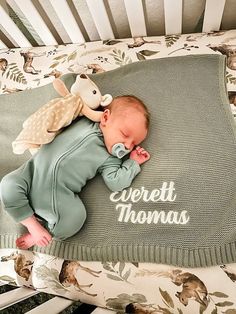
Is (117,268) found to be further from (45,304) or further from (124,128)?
(124,128)

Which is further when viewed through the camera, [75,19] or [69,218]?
[75,19]

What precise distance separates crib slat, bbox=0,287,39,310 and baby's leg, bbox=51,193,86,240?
0.58 feet

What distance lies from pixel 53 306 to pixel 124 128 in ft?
1.48

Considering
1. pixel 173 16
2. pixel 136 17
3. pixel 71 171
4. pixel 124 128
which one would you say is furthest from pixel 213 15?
pixel 71 171

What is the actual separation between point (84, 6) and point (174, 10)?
284 millimetres

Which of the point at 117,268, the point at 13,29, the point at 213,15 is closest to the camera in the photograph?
the point at 117,268

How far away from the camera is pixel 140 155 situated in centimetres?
101

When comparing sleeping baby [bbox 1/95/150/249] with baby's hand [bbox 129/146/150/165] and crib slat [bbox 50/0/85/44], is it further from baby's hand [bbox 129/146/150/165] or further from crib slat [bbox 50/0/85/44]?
crib slat [bbox 50/0/85/44]

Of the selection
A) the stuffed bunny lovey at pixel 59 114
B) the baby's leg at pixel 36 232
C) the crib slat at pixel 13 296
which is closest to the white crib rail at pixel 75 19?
the stuffed bunny lovey at pixel 59 114

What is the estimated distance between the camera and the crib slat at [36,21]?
1.16 meters

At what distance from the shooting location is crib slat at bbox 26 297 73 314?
0.91 metres

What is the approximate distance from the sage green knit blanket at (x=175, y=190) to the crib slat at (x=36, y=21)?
319mm

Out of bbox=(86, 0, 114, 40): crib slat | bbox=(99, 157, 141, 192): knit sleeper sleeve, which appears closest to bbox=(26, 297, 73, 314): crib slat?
bbox=(99, 157, 141, 192): knit sleeper sleeve

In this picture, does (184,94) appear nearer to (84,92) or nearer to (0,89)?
(84,92)
